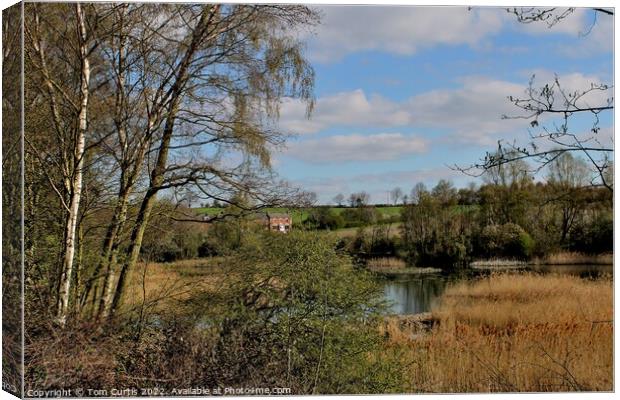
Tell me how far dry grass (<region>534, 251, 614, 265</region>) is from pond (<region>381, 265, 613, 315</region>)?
4 cm

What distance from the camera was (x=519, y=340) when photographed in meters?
6.81

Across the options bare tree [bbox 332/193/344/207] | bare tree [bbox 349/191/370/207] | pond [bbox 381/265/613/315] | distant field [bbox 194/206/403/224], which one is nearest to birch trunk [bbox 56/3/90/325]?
distant field [bbox 194/206/403/224]

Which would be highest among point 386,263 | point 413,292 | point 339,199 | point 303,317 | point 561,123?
point 561,123

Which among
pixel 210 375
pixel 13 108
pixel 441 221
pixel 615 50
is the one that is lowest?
pixel 210 375

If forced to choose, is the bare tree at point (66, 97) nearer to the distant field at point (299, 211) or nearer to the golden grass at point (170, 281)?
the golden grass at point (170, 281)

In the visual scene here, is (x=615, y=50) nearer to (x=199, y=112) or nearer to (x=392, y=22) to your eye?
(x=392, y=22)

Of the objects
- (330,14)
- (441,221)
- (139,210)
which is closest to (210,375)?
(139,210)

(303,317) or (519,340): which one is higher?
(303,317)

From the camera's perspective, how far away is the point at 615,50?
6.66 metres

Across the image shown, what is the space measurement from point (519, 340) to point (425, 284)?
0.96 meters

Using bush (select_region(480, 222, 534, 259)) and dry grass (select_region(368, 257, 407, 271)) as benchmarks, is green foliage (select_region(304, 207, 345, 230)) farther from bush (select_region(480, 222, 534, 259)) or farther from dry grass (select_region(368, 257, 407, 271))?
bush (select_region(480, 222, 534, 259))

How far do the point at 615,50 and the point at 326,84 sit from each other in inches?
99.6

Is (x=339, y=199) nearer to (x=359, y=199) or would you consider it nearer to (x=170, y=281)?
(x=359, y=199)

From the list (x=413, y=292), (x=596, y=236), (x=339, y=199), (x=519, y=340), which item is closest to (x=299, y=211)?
(x=339, y=199)
